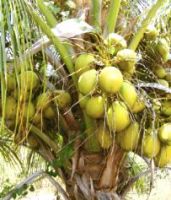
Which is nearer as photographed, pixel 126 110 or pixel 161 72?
pixel 126 110

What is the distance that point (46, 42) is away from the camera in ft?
4.29

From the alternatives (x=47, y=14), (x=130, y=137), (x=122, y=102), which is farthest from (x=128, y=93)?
(x=47, y=14)

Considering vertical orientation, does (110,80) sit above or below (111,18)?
below

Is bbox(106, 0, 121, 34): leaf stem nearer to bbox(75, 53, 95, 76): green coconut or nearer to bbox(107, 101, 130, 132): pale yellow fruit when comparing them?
bbox(75, 53, 95, 76): green coconut

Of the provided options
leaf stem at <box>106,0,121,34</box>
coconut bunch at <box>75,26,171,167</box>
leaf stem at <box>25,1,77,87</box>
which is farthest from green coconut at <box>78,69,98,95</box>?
leaf stem at <box>106,0,121,34</box>

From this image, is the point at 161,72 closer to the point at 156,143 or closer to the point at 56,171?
the point at 156,143

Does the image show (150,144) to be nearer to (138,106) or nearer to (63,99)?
(138,106)

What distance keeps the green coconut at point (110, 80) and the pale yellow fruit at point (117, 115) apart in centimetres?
6

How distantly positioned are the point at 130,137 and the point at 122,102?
0.13 metres

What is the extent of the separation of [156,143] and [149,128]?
6 cm

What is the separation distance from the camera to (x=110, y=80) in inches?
49.6

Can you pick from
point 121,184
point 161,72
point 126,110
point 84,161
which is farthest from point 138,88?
point 121,184

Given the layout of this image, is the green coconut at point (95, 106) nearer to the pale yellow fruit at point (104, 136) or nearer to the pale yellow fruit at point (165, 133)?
the pale yellow fruit at point (104, 136)

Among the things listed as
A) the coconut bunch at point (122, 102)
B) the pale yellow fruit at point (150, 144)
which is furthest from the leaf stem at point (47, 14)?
the pale yellow fruit at point (150, 144)
